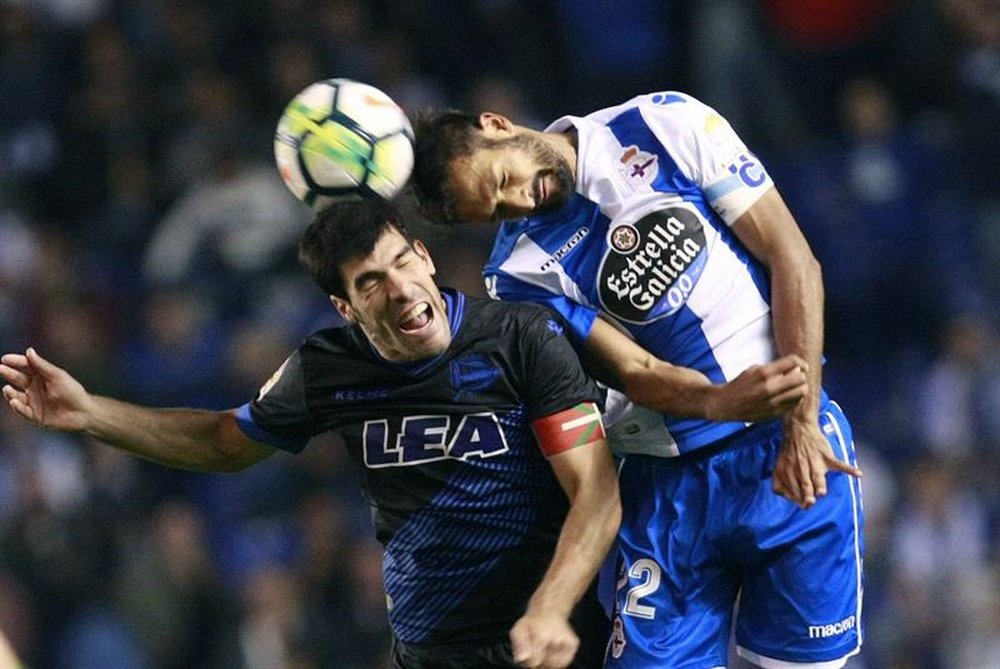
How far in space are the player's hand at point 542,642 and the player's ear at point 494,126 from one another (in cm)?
139

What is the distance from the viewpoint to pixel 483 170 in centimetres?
531

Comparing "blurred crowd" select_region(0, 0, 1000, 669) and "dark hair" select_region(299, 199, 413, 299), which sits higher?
"dark hair" select_region(299, 199, 413, 299)

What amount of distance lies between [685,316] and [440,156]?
2.69 feet

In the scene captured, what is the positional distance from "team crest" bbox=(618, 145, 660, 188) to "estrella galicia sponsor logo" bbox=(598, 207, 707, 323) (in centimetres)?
11

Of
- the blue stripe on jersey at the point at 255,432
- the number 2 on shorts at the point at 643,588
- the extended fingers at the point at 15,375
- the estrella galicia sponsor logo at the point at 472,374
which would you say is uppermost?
the extended fingers at the point at 15,375

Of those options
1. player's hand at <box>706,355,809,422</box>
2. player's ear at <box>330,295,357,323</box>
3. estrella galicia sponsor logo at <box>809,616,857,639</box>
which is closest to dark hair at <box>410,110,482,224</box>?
player's ear at <box>330,295,357,323</box>

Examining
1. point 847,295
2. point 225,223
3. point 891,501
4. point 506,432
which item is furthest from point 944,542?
point 506,432

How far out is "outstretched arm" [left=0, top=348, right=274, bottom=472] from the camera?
17.6 feet

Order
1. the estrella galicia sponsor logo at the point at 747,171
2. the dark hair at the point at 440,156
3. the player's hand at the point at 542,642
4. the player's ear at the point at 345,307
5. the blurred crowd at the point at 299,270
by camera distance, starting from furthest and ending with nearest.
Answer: the blurred crowd at the point at 299,270, the estrella galicia sponsor logo at the point at 747,171, the dark hair at the point at 440,156, the player's ear at the point at 345,307, the player's hand at the point at 542,642

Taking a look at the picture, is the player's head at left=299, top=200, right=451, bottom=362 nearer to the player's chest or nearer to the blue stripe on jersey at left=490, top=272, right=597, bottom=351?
the player's chest

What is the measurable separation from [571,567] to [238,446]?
1.10m

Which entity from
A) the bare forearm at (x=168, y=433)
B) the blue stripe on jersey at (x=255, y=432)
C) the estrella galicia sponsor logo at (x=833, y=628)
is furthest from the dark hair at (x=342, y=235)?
the estrella galicia sponsor logo at (x=833, y=628)

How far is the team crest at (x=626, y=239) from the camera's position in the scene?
17.8 ft

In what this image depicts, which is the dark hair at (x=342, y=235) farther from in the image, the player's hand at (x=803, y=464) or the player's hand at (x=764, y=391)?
the player's hand at (x=803, y=464)
